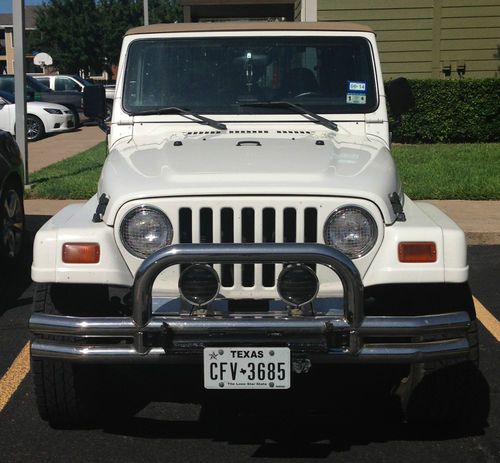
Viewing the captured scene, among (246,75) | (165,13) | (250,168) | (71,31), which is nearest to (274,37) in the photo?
(246,75)

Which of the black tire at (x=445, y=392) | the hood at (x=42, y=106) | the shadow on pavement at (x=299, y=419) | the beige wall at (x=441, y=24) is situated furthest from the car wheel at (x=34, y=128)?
the black tire at (x=445, y=392)

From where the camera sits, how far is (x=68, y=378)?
3.78 meters

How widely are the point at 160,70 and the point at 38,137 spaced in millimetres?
15293

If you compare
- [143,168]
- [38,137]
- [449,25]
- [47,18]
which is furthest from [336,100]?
[47,18]

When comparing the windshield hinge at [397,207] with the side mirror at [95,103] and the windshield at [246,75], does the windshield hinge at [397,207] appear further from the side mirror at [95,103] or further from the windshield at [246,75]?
the side mirror at [95,103]

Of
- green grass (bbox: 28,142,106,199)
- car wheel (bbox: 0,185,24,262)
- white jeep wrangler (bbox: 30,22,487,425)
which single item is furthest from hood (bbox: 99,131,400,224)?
green grass (bbox: 28,142,106,199)

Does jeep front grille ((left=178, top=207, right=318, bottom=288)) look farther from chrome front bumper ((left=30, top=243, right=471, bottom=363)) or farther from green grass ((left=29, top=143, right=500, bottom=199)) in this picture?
green grass ((left=29, top=143, right=500, bottom=199))

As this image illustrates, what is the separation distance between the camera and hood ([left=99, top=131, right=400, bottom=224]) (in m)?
3.59

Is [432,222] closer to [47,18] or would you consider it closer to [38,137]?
[38,137]

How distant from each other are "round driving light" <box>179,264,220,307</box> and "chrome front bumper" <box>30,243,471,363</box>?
0.29 feet

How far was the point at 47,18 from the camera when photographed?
5553 centimetres

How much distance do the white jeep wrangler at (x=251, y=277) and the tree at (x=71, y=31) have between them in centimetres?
5315

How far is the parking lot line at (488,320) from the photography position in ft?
18.0

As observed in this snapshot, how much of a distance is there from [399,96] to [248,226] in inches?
79.2
